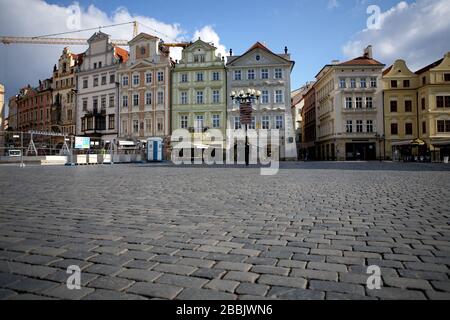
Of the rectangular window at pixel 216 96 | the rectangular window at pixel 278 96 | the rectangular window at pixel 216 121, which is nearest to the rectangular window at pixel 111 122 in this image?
the rectangular window at pixel 216 121

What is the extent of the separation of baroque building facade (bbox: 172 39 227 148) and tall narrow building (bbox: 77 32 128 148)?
10065 millimetres

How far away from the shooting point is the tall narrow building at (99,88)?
162ft

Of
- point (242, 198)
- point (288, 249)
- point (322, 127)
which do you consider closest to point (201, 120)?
point (322, 127)

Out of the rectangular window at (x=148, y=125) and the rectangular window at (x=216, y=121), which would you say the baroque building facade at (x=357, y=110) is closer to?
the rectangular window at (x=216, y=121)

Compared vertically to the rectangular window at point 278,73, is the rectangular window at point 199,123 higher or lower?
lower

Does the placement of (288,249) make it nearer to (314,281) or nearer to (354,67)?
(314,281)

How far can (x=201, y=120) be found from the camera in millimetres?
45594

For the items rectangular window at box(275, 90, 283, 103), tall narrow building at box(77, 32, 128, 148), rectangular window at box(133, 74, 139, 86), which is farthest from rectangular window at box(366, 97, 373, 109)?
tall narrow building at box(77, 32, 128, 148)

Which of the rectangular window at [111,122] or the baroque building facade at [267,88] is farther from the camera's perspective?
the rectangular window at [111,122]

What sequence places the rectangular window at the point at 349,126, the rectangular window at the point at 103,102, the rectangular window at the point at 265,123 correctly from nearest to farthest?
the rectangular window at the point at 265,123 < the rectangular window at the point at 349,126 < the rectangular window at the point at 103,102

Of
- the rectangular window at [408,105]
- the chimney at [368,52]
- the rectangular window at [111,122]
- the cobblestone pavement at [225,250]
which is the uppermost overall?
the chimney at [368,52]

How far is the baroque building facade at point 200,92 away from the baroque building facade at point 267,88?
152 centimetres
